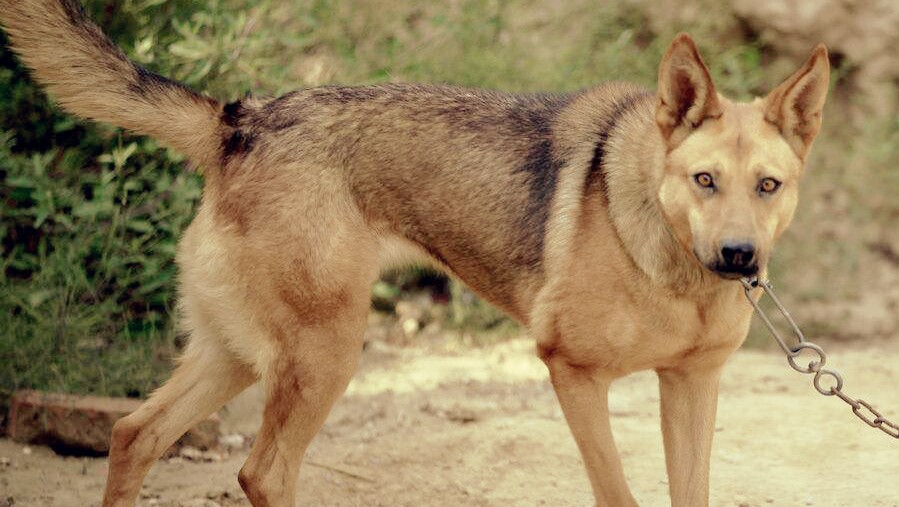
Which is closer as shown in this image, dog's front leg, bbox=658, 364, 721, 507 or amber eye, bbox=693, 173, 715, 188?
amber eye, bbox=693, 173, 715, 188

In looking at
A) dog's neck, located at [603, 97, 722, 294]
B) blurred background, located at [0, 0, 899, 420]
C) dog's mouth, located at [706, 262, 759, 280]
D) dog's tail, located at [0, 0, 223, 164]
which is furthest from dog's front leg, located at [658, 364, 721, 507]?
blurred background, located at [0, 0, 899, 420]

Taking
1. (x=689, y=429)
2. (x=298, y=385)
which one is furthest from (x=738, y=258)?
(x=298, y=385)

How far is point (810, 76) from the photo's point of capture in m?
3.70

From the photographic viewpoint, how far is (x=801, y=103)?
12.4 feet

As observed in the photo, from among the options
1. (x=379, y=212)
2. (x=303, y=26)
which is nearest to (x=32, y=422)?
(x=379, y=212)

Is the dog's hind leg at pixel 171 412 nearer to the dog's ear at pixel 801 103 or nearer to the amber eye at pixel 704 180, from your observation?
the amber eye at pixel 704 180

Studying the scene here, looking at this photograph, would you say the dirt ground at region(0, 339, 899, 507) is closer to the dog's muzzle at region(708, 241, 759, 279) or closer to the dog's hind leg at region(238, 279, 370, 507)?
the dog's hind leg at region(238, 279, 370, 507)

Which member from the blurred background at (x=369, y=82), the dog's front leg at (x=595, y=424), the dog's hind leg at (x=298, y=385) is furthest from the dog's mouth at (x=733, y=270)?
the blurred background at (x=369, y=82)

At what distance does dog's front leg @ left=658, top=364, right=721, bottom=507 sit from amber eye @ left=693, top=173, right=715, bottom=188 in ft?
2.75

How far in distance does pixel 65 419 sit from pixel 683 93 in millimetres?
3147

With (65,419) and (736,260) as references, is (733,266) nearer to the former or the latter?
(736,260)

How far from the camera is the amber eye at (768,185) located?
142 inches

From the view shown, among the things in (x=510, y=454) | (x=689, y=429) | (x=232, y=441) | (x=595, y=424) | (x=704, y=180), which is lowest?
(x=232, y=441)

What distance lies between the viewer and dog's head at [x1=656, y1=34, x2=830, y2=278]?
3.51 meters
